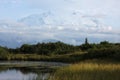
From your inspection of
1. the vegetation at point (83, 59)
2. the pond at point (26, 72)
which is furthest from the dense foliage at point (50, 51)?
the pond at point (26, 72)

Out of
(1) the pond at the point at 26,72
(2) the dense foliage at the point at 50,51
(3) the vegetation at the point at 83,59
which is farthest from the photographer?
(2) the dense foliage at the point at 50,51

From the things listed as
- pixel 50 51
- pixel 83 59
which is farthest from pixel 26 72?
pixel 50 51

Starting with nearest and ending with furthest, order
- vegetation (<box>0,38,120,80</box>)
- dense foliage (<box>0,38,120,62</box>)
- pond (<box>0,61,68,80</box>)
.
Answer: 1. vegetation (<box>0,38,120,80</box>)
2. pond (<box>0,61,68,80</box>)
3. dense foliage (<box>0,38,120,62</box>)

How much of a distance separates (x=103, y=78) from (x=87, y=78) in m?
0.91

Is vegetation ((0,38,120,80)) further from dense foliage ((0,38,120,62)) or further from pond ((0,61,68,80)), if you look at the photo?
pond ((0,61,68,80))

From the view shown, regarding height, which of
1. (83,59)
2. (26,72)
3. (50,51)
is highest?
(50,51)

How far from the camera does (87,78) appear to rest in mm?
20172

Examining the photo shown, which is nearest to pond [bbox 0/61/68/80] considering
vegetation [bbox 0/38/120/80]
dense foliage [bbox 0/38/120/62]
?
vegetation [bbox 0/38/120/80]

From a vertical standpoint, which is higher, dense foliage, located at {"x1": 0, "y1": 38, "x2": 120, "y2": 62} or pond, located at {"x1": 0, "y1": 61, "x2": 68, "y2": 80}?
dense foliage, located at {"x1": 0, "y1": 38, "x2": 120, "y2": 62}

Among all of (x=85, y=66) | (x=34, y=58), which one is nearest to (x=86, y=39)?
(x=34, y=58)

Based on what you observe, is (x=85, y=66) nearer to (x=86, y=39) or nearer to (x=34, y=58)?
(x=34, y=58)

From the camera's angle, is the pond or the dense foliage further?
the dense foliage

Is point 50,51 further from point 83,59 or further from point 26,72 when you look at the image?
point 26,72

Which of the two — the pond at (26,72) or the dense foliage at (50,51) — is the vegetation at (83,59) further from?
the pond at (26,72)
